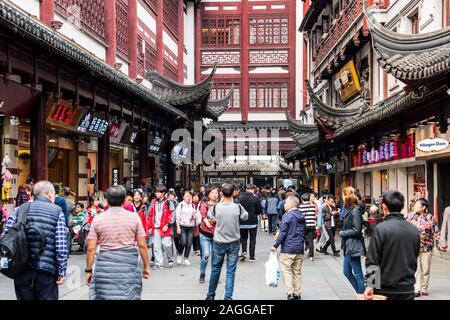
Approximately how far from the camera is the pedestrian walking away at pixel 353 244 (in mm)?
9719

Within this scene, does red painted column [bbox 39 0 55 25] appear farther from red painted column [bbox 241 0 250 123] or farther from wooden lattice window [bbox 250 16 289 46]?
wooden lattice window [bbox 250 16 289 46]

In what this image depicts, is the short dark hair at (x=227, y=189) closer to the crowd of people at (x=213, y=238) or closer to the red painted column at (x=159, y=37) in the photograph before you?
the crowd of people at (x=213, y=238)

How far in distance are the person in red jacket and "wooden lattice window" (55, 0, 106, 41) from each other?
7.06m

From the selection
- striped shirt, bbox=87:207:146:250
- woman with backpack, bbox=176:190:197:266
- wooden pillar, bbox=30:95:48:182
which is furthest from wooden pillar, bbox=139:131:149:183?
striped shirt, bbox=87:207:146:250

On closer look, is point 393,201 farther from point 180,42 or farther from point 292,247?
point 180,42

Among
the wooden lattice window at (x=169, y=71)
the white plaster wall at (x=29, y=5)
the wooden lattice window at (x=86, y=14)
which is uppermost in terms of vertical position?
the wooden lattice window at (x=169, y=71)

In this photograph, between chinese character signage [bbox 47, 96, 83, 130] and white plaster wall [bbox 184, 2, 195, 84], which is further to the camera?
white plaster wall [bbox 184, 2, 195, 84]

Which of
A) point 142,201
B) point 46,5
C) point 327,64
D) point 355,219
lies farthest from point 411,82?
point 327,64

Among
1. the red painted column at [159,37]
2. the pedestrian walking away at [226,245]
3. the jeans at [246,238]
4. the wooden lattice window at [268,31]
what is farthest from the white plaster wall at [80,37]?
the wooden lattice window at [268,31]

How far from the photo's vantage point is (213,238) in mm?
10422

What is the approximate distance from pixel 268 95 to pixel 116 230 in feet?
140

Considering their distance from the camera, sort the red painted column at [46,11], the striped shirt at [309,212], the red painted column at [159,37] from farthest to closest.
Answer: the red painted column at [159,37] < the red painted column at [46,11] < the striped shirt at [309,212]

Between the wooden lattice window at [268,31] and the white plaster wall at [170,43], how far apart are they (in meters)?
11.3

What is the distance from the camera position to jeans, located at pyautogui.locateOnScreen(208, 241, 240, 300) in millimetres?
9648
